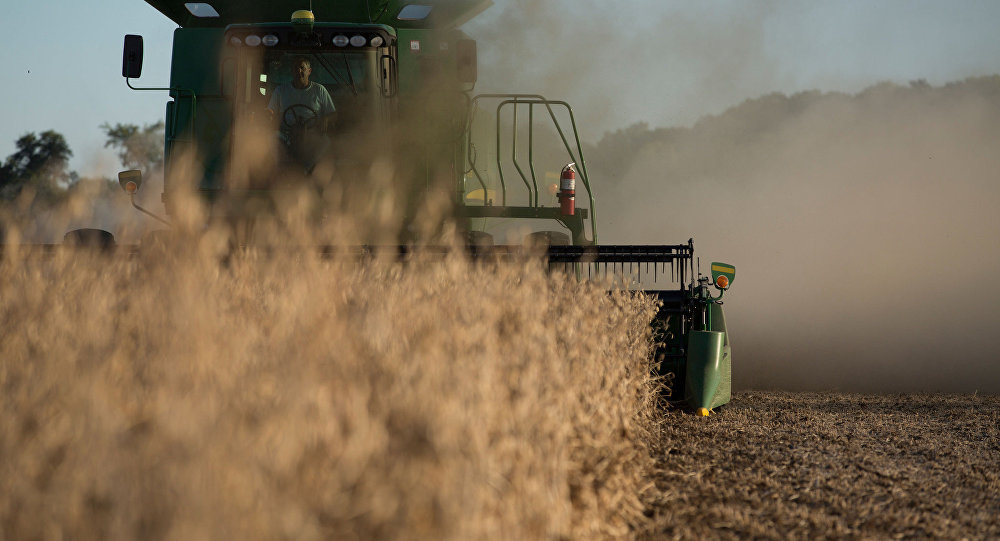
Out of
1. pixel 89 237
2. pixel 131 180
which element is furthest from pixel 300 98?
pixel 89 237

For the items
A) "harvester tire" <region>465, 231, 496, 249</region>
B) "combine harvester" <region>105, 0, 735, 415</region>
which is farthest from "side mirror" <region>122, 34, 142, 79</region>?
"harvester tire" <region>465, 231, 496, 249</region>

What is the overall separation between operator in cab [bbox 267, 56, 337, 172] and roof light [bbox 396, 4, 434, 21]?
86.1 inches

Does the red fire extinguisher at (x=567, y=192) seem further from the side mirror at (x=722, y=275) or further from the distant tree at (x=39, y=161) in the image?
the distant tree at (x=39, y=161)

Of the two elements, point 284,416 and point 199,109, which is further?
point 199,109

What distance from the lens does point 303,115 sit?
6766 mm

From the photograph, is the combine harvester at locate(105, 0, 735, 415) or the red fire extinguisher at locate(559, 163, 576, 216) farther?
the red fire extinguisher at locate(559, 163, 576, 216)

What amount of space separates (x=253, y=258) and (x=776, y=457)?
2.87m

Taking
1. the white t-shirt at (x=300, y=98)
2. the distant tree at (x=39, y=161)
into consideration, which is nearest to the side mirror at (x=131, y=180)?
the white t-shirt at (x=300, y=98)

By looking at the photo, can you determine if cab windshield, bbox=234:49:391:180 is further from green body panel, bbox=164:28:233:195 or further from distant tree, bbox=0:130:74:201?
distant tree, bbox=0:130:74:201

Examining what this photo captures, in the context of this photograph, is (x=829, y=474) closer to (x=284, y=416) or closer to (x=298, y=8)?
(x=284, y=416)

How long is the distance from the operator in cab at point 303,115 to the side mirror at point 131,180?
56.2 inches

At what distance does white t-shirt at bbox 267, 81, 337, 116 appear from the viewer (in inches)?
267

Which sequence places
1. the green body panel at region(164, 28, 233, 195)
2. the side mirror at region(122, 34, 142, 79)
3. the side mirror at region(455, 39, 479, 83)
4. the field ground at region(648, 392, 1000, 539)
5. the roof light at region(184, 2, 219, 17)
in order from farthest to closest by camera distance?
the roof light at region(184, 2, 219, 17)
the green body panel at region(164, 28, 233, 195)
the side mirror at region(455, 39, 479, 83)
the side mirror at region(122, 34, 142, 79)
the field ground at region(648, 392, 1000, 539)

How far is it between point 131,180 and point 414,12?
3088 mm
